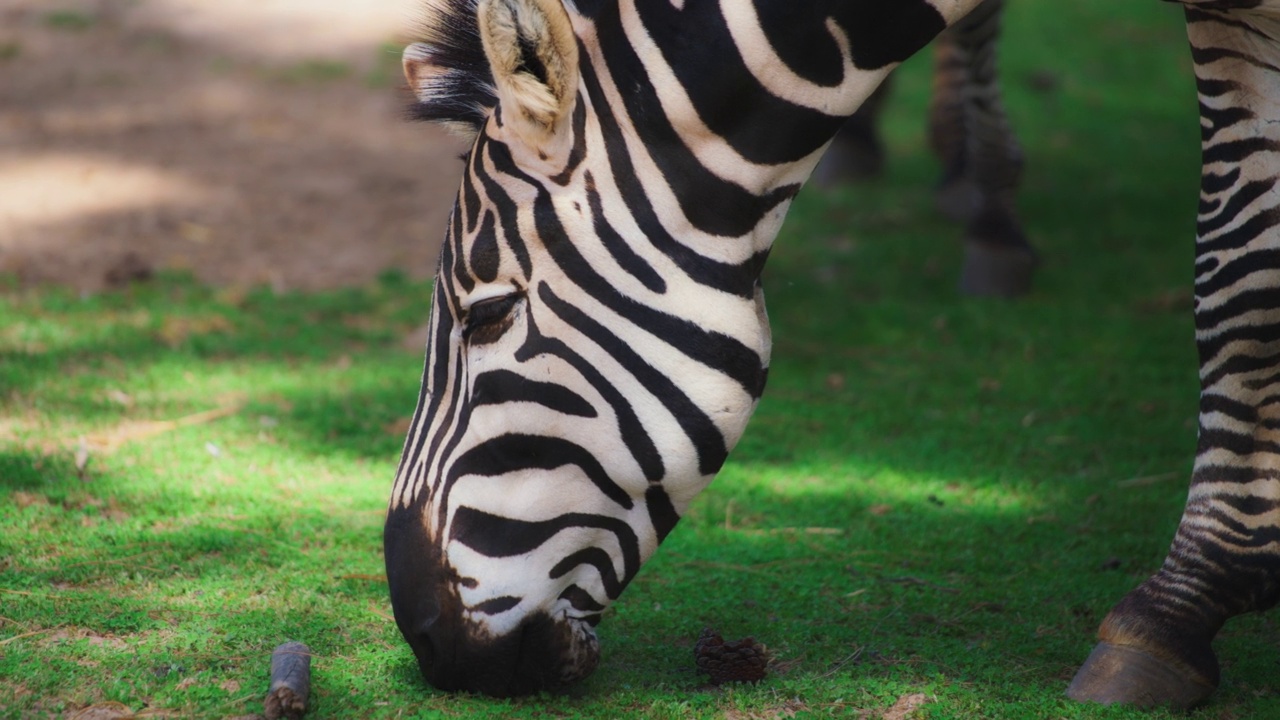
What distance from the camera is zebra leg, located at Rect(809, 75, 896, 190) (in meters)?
8.20

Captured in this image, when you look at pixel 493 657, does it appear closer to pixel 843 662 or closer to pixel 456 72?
pixel 843 662

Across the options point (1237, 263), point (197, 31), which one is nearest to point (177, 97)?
point (197, 31)

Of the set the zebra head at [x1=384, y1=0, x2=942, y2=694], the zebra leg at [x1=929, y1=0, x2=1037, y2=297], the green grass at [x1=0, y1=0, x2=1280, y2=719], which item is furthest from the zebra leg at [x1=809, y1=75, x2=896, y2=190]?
the zebra head at [x1=384, y1=0, x2=942, y2=694]

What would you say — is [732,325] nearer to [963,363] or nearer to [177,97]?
[963,363]

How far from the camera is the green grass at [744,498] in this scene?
103 inches

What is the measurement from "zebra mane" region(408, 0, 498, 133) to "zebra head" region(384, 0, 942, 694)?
93mm

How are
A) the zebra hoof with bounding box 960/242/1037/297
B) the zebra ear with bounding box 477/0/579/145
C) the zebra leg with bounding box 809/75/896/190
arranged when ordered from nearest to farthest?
the zebra ear with bounding box 477/0/579/145
the zebra hoof with bounding box 960/242/1037/297
the zebra leg with bounding box 809/75/896/190

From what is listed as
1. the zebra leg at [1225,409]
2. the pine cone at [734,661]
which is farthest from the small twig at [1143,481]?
the pine cone at [734,661]

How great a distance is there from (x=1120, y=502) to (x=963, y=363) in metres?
1.58

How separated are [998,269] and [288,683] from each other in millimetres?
4958

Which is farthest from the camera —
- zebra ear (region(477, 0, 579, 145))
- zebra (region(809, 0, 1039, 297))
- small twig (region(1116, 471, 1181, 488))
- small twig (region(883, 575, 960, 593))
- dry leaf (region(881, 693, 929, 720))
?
zebra (region(809, 0, 1039, 297))

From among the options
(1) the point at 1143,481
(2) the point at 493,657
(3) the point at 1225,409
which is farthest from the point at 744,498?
(2) the point at 493,657

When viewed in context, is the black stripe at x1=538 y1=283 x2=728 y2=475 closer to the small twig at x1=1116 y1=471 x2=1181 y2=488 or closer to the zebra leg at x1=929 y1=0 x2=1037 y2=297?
the small twig at x1=1116 y1=471 x2=1181 y2=488

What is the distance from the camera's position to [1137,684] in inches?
103
